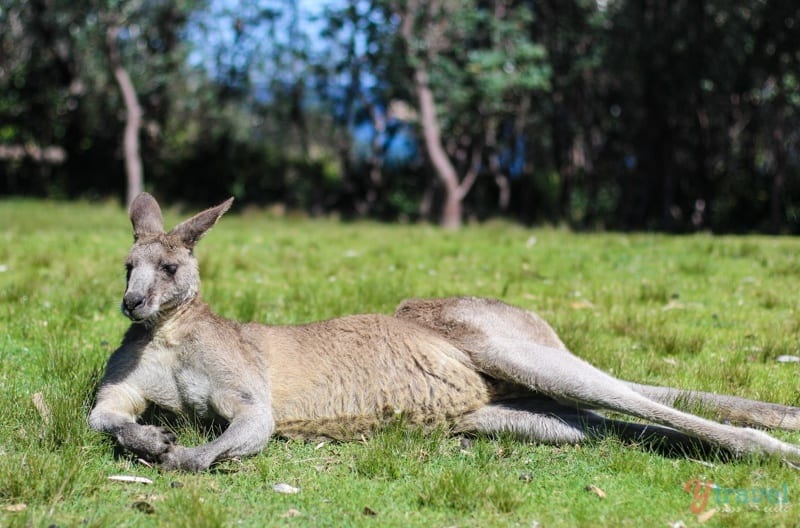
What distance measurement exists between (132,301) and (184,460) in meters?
0.84

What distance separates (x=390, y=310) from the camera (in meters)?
6.84

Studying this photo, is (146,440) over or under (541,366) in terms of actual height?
under

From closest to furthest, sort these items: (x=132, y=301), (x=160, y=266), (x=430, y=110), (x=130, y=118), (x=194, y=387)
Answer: (x=132, y=301)
(x=194, y=387)
(x=160, y=266)
(x=430, y=110)
(x=130, y=118)

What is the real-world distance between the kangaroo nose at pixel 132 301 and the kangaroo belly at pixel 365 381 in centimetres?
79

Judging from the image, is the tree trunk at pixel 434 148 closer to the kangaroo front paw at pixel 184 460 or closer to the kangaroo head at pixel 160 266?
the kangaroo head at pixel 160 266

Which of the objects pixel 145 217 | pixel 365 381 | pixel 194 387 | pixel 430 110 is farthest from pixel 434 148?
pixel 194 387

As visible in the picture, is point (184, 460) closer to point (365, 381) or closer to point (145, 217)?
point (365, 381)

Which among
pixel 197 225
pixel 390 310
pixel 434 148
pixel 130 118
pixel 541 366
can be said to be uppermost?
pixel 130 118

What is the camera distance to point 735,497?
350 cm

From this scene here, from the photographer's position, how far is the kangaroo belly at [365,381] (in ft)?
14.2

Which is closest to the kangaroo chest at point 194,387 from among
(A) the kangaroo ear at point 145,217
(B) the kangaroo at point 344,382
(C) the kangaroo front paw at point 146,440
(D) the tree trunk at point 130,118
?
(B) the kangaroo at point 344,382

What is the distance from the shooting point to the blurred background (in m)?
17.0

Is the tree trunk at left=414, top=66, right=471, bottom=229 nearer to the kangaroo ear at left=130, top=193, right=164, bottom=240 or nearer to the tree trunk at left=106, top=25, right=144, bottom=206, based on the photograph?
the tree trunk at left=106, top=25, right=144, bottom=206

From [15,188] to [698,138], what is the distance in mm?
19676
